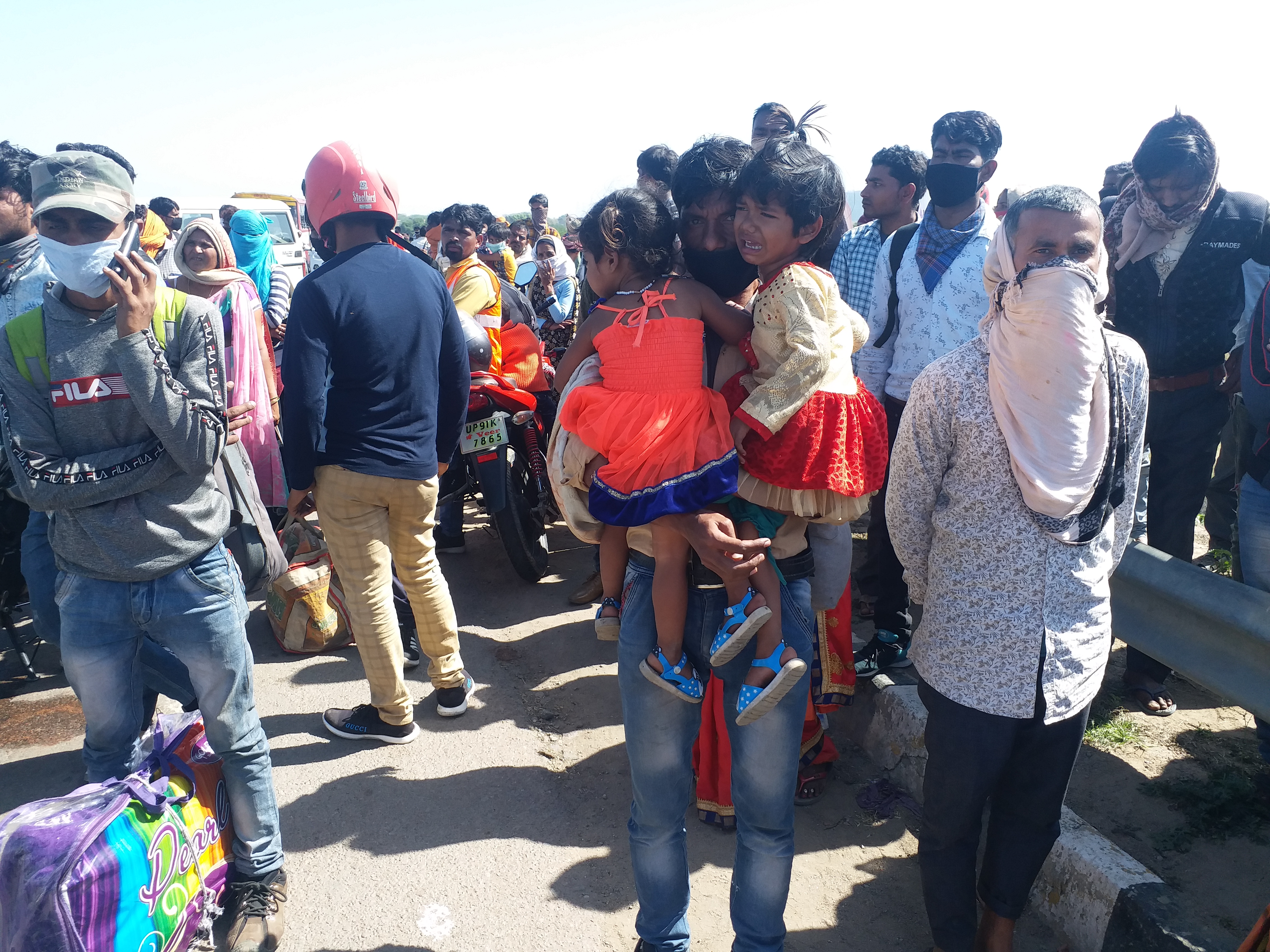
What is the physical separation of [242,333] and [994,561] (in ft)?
11.6

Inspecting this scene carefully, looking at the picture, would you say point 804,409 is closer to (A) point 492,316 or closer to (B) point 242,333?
(B) point 242,333

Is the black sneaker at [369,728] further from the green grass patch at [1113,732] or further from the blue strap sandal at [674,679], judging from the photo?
the green grass patch at [1113,732]

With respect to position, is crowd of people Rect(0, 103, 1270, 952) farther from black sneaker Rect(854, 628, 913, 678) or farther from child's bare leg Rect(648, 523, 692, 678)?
black sneaker Rect(854, 628, 913, 678)

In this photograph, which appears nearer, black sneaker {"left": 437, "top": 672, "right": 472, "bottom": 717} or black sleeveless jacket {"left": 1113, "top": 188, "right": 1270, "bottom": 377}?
black sleeveless jacket {"left": 1113, "top": 188, "right": 1270, "bottom": 377}

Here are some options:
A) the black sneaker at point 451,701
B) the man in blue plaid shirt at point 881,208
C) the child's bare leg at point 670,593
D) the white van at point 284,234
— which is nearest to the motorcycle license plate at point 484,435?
the black sneaker at point 451,701

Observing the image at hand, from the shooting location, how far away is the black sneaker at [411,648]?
4148 millimetres

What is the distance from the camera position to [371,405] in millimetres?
3127

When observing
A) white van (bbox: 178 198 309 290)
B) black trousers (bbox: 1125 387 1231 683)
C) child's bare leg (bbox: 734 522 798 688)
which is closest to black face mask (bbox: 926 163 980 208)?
black trousers (bbox: 1125 387 1231 683)

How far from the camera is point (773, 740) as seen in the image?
196cm

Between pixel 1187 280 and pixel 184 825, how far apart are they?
407 cm

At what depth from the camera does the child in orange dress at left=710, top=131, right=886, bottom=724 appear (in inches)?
73.3

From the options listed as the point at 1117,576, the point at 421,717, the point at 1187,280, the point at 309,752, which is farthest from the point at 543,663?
the point at 1187,280

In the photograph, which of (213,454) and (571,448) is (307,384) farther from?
(571,448)

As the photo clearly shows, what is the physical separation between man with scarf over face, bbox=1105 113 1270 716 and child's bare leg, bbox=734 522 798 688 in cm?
224
